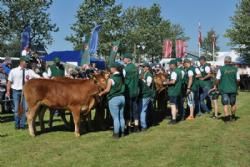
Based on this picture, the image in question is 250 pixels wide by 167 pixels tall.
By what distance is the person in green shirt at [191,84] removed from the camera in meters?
14.5

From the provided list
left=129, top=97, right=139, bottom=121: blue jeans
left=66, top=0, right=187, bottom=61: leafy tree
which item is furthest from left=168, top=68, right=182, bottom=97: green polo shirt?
left=66, top=0, right=187, bottom=61: leafy tree

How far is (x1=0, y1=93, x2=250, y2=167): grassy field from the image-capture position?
27.9 ft

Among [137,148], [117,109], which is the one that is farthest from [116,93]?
[137,148]

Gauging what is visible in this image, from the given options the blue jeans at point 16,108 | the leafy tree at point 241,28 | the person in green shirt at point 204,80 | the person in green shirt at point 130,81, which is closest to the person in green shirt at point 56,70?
the blue jeans at point 16,108

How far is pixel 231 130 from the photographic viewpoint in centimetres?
1252

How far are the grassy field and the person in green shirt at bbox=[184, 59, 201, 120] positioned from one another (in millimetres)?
1948

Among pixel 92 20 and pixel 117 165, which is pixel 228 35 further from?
pixel 117 165

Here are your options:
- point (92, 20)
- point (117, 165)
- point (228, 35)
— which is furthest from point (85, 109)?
point (92, 20)

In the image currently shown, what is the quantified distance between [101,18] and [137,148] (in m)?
35.8

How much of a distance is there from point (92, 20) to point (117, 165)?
37.3m

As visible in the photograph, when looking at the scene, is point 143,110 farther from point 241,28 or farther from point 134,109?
point 241,28

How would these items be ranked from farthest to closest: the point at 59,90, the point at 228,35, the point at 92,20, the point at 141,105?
the point at 92,20, the point at 228,35, the point at 141,105, the point at 59,90

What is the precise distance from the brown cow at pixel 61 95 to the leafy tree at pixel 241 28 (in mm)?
27545

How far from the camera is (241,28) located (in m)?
37.2
